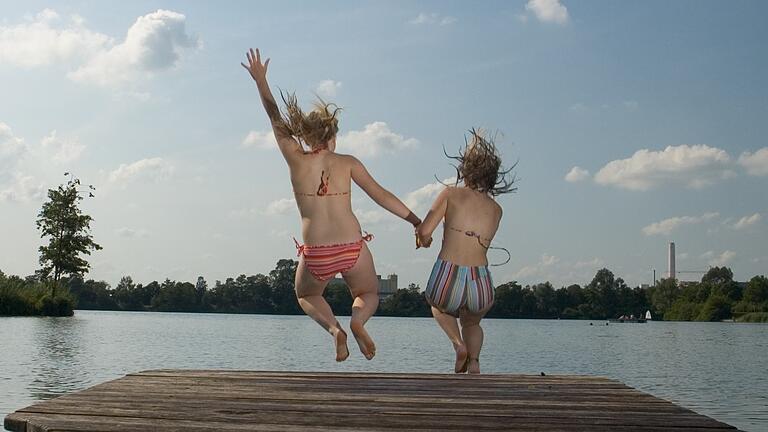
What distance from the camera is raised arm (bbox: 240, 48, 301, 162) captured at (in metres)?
7.45

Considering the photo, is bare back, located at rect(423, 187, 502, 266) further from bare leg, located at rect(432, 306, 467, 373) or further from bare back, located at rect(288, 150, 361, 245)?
bare back, located at rect(288, 150, 361, 245)

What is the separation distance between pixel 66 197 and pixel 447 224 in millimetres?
61057

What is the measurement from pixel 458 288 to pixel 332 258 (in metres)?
1.11

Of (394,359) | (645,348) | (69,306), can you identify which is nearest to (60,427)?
(394,359)

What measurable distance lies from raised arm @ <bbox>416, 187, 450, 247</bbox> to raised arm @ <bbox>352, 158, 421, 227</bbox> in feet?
0.84

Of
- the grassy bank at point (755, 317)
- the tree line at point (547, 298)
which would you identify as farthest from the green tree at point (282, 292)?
the grassy bank at point (755, 317)

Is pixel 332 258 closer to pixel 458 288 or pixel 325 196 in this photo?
pixel 325 196

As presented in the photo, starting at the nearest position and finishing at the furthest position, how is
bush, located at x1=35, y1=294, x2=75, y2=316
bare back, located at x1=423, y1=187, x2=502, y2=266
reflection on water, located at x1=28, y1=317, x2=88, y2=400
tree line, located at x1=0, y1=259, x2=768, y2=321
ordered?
bare back, located at x1=423, y1=187, x2=502, y2=266 < reflection on water, located at x1=28, y1=317, x2=88, y2=400 < bush, located at x1=35, y1=294, x2=75, y2=316 < tree line, located at x1=0, y1=259, x2=768, y2=321

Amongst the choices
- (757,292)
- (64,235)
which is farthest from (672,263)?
(64,235)

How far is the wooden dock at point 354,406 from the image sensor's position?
4250 millimetres

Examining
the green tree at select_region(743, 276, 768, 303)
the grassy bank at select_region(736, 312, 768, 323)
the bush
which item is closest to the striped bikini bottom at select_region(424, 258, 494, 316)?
the bush

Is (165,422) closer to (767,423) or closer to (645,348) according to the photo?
(767,423)

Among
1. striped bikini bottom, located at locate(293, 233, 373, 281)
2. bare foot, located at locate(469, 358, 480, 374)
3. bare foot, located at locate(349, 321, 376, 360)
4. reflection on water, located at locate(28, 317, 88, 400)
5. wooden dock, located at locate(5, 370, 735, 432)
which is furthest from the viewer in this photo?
reflection on water, located at locate(28, 317, 88, 400)

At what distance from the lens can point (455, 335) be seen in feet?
25.1
